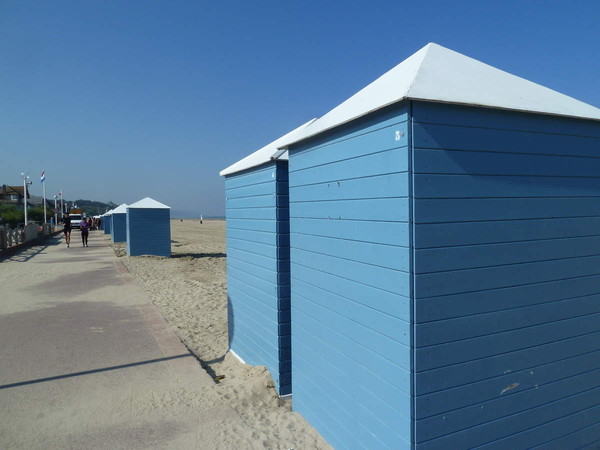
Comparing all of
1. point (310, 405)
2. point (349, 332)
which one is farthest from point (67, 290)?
point (349, 332)

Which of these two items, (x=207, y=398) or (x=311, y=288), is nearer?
(x=311, y=288)

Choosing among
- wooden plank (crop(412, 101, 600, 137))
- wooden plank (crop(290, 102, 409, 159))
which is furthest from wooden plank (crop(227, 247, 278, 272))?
wooden plank (crop(412, 101, 600, 137))

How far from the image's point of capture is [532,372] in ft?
8.79

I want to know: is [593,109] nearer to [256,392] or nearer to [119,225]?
[256,392]

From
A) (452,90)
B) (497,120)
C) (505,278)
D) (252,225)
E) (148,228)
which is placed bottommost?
(148,228)

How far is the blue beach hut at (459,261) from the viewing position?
229 cm

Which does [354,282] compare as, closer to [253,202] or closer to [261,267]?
[261,267]

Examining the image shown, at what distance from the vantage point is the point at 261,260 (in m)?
4.57

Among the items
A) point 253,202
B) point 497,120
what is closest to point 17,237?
point 253,202

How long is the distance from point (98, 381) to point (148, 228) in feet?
44.3

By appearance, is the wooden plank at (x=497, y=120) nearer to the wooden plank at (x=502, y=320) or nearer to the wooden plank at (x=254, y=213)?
the wooden plank at (x=502, y=320)

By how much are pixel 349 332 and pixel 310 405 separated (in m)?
1.02

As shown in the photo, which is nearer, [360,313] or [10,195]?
[360,313]

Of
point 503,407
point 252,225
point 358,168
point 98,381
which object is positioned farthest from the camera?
point 252,225
